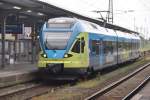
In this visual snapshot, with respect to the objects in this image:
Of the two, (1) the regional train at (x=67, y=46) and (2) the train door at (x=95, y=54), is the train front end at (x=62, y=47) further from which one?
(2) the train door at (x=95, y=54)

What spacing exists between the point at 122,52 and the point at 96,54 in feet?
40.0

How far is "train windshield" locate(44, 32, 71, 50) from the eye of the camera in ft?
75.4

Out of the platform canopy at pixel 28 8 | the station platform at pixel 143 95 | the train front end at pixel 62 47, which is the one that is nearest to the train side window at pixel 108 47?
the platform canopy at pixel 28 8

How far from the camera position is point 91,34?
2559 cm

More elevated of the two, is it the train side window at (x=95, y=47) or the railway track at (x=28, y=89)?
the train side window at (x=95, y=47)

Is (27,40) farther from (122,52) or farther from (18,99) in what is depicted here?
(18,99)

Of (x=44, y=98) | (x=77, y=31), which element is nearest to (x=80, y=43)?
(x=77, y=31)

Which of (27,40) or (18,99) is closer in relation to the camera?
(18,99)

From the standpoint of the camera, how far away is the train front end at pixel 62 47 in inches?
900

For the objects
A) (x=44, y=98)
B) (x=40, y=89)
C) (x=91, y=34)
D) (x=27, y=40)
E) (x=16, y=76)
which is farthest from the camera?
(x=27, y=40)

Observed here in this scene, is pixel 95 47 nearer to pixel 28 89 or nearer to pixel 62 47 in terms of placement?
pixel 62 47

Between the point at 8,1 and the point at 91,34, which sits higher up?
the point at 8,1

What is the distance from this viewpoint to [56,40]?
23078mm

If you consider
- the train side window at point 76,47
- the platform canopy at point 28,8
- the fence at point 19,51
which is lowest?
the fence at point 19,51
